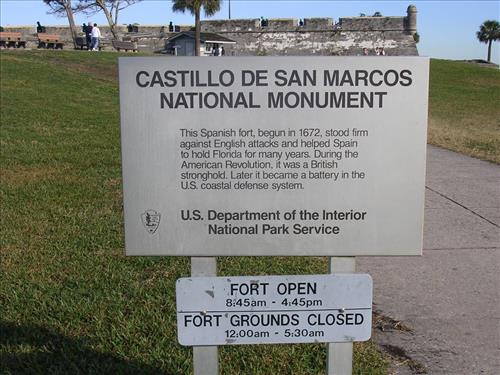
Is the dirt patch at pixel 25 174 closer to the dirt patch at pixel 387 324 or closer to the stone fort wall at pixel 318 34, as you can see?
the dirt patch at pixel 387 324

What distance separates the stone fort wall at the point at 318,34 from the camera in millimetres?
53938

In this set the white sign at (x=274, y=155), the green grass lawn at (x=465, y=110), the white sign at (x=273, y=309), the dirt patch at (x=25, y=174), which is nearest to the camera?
the white sign at (x=274, y=155)

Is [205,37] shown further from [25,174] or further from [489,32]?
[489,32]

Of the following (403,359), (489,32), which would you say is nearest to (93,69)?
(403,359)

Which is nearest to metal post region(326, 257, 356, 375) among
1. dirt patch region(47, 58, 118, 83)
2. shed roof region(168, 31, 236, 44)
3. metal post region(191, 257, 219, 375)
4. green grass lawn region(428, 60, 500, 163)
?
metal post region(191, 257, 219, 375)

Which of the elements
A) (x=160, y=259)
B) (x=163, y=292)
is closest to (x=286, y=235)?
(x=163, y=292)

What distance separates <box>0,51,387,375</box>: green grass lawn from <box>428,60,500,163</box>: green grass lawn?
21.9ft

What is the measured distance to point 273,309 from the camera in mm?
2303

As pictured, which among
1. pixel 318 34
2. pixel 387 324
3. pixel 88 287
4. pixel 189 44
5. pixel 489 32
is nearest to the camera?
pixel 387 324

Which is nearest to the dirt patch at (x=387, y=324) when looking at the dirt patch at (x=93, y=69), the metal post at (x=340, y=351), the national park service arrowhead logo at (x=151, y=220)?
the metal post at (x=340, y=351)

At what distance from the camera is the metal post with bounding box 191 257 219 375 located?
90.7 inches

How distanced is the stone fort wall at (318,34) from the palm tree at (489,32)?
28.6 m

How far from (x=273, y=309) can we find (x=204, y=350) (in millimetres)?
315

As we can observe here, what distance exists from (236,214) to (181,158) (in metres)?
0.29
